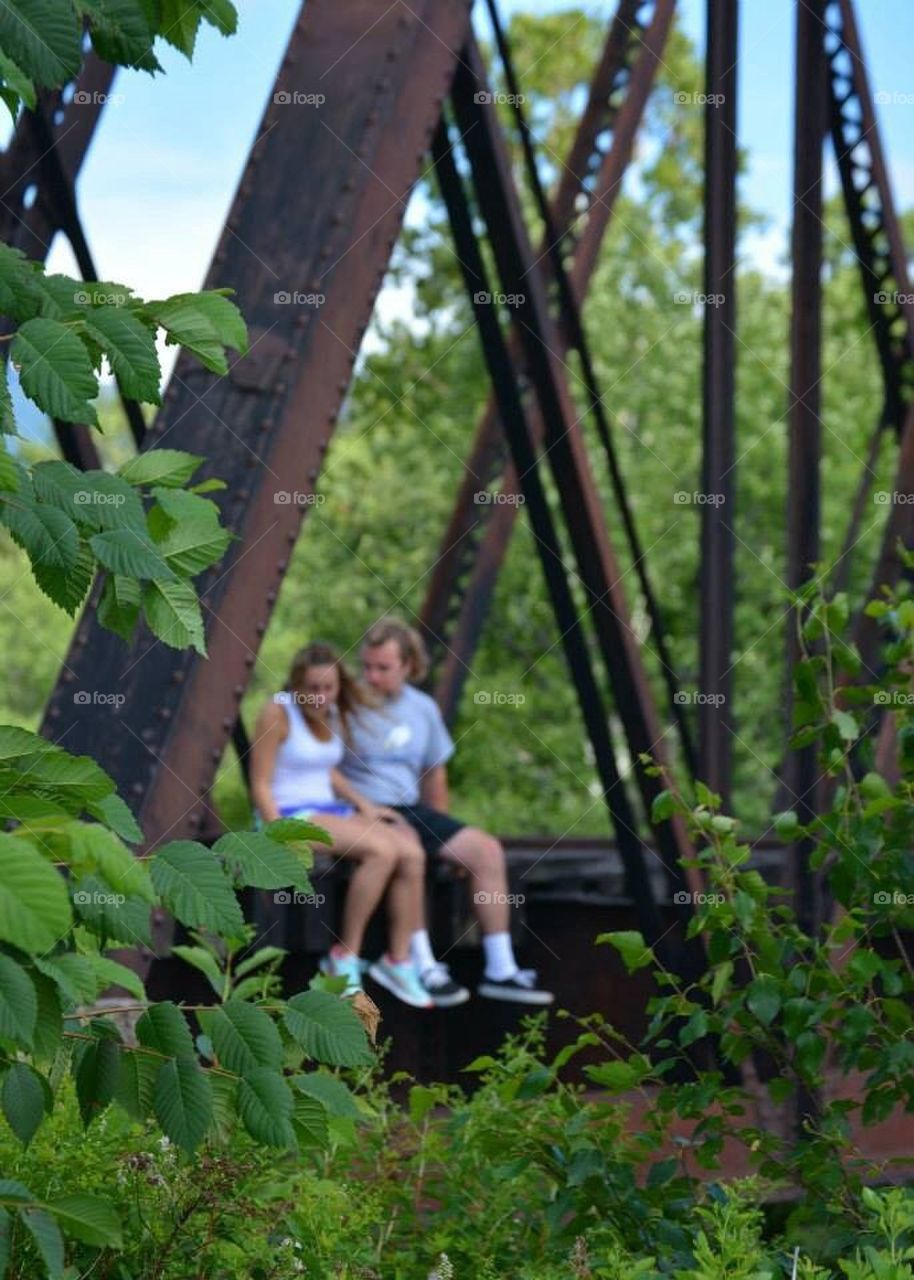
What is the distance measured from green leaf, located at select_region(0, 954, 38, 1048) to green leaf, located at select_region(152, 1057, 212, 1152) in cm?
39

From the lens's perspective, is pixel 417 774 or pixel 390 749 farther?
pixel 417 774

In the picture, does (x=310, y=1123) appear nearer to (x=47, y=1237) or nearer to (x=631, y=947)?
(x=47, y=1237)

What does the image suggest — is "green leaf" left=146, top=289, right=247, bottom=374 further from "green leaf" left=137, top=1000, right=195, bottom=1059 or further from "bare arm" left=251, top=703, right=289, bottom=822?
"bare arm" left=251, top=703, right=289, bottom=822

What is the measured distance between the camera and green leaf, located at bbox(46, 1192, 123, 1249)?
2.10 metres

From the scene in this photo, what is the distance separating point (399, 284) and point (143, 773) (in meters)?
15.6

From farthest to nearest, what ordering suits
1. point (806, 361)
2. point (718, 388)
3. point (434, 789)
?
point (434, 789), point (806, 361), point (718, 388)

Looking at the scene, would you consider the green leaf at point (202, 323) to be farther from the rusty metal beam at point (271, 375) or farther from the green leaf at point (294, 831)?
the rusty metal beam at point (271, 375)

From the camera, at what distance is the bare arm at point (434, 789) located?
7309 millimetres

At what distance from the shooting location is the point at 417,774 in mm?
7156

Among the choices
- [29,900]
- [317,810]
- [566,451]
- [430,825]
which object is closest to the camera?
[29,900]

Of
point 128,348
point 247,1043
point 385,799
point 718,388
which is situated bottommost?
point 247,1043

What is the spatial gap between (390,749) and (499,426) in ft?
8.68

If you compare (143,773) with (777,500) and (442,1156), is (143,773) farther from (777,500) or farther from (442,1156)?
(777,500)

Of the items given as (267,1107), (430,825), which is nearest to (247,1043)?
(267,1107)
